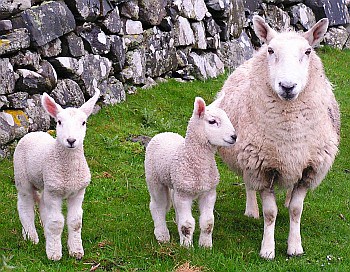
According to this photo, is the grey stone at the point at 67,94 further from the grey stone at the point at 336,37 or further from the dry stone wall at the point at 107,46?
the grey stone at the point at 336,37

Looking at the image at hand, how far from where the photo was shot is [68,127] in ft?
19.1

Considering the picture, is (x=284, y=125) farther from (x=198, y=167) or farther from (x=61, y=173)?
(x=61, y=173)

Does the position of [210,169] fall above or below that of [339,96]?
above

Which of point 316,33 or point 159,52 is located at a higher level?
point 316,33

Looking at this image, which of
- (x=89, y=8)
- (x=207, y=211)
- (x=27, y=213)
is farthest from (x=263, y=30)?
(x=89, y=8)

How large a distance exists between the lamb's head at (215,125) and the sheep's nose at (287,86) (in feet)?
1.86

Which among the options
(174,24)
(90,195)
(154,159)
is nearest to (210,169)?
(154,159)

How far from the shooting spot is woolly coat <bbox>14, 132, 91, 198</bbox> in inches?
235

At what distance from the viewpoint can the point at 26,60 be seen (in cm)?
945

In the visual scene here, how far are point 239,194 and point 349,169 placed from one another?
205 centimetres

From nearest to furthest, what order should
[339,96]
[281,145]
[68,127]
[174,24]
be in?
[68,127], [281,145], [174,24], [339,96]

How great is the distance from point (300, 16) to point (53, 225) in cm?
1274

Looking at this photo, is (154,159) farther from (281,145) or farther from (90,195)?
(90,195)

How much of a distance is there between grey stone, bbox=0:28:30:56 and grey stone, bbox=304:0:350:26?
10.4 meters
